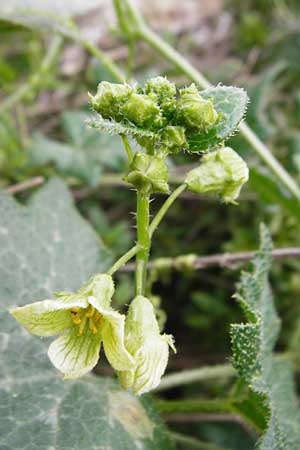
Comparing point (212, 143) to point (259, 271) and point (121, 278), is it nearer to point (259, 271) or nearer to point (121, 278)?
point (259, 271)

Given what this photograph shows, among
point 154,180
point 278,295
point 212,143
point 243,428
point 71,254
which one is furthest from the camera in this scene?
point 278,295

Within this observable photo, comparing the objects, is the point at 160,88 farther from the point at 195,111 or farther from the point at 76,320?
the point at 76,320

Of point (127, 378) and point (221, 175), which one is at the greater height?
point (221, 175)

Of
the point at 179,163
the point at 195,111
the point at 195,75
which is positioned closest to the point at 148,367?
the point at 195,111

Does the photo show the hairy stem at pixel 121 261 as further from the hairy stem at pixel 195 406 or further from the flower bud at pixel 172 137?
the hairy stem at pixel 195 406

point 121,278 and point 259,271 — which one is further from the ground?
point 259,271

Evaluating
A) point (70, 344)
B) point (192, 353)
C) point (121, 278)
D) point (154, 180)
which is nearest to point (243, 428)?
point (192, 353)

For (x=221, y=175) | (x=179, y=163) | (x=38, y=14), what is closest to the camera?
(x=221, y=175)
